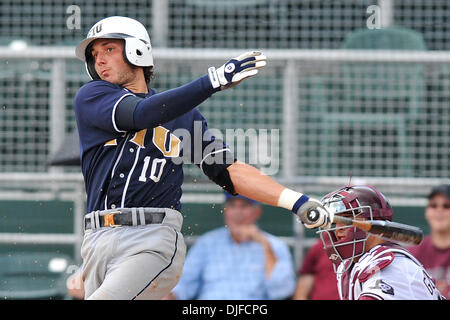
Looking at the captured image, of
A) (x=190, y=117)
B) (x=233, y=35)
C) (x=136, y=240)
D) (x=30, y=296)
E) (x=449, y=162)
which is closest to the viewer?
(x=136, y=240)

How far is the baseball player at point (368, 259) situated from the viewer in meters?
4.12

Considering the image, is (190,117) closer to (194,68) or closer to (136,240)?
(136,240)

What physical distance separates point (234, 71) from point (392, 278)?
1.15 m

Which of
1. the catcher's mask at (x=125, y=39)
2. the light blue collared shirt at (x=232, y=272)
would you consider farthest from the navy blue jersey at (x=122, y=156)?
the light blue collared shirt at (x=232, y=272)

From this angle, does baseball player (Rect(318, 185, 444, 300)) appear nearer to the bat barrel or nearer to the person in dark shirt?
the bat barrel

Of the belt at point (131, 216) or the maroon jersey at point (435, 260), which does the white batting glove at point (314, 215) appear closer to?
the belt at point (131, 216)

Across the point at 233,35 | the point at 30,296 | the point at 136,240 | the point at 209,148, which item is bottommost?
the point at 30,296

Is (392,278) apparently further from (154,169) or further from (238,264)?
(238,264)

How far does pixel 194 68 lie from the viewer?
7.89 meters

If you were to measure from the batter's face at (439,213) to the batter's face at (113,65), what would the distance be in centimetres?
323

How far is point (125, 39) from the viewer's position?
4.62 metres

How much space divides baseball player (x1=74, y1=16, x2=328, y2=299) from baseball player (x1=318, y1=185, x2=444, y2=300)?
247mm

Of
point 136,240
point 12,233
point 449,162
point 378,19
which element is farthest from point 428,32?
point 136,240

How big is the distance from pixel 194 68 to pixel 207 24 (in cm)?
54
